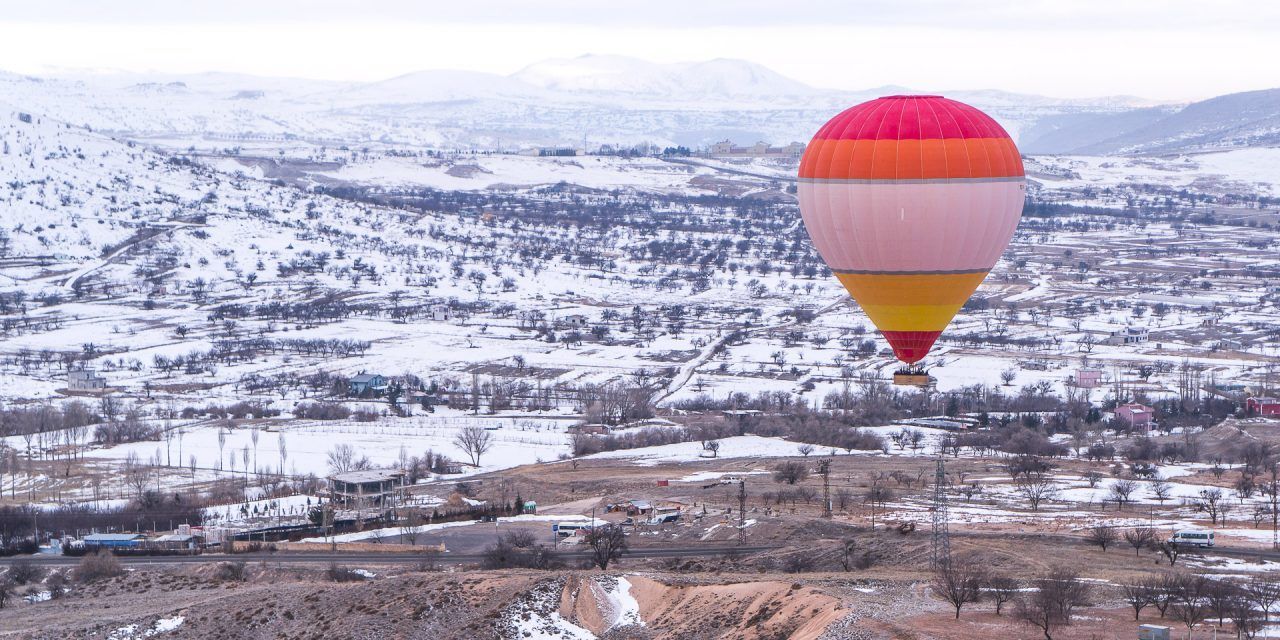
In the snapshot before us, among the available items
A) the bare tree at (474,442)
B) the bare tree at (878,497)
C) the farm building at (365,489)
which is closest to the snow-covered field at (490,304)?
the bare tree at (474,442)

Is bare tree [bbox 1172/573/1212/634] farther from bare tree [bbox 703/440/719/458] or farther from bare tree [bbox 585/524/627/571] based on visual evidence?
bare tree [bbox 703/440/719/458]

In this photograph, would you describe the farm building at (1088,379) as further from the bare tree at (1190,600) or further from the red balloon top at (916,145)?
the bare tree at (1190,600)

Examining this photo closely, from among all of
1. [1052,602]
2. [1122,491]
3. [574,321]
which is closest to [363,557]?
[1052,602]

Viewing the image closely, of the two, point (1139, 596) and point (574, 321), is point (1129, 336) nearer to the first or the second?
point (574, 321)

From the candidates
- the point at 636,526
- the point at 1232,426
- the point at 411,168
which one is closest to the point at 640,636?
the point at 636,526

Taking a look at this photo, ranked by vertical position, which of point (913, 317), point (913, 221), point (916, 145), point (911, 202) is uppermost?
point (916, 145)

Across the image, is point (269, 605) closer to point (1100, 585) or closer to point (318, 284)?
point (1100, 585)

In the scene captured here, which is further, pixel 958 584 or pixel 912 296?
pixel 912 296
